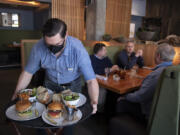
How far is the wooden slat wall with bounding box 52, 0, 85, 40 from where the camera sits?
5363 mm

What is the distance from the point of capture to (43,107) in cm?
128

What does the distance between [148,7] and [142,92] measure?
7.37 metres

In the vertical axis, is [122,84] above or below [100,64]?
below

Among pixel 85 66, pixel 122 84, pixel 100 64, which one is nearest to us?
pixel 85 66

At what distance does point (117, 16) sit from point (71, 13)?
2.03 metres

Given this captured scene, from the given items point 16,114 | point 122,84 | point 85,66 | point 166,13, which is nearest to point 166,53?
point 122,84

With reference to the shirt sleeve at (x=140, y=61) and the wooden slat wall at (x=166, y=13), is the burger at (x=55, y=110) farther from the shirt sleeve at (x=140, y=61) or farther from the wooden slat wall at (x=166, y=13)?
the wooden slat wall at (x=166, y=13)

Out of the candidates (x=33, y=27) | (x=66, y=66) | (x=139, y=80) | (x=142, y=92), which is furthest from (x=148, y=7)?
(x=66, y=66)

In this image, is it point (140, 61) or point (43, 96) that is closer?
point (43, 96)

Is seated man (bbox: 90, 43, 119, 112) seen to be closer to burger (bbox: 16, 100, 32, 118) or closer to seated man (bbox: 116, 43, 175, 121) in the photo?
seated man (bbox: 116, 43, 175, 121)

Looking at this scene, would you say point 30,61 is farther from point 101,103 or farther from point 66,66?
point 101,103

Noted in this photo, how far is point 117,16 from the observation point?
264 inches

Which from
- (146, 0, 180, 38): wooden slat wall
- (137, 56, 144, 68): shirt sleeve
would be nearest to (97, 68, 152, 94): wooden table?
(137, 56, 144, 68): shirt sleeve

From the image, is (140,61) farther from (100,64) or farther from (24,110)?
(24,110)
